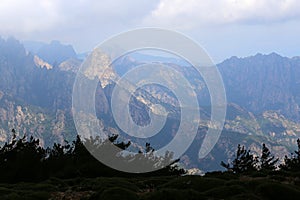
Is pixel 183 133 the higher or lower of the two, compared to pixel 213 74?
lower

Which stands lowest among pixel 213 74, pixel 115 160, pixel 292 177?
pixel 292 177

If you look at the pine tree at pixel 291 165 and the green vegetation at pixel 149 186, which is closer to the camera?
the green vegetation at pixel 149 186

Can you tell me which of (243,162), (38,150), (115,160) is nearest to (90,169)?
(115,160)

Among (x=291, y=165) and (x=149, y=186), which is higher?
(x=291, y=165)

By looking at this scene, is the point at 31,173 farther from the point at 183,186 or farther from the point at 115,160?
the point at 183,186

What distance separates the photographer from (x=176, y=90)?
3212 centimetres

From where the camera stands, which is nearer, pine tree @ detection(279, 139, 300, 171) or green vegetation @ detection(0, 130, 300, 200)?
green vegetation @ detection(0, 130, 300, 200)

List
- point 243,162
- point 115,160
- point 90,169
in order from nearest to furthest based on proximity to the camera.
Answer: point 90,169, point 115,160, point 243,162

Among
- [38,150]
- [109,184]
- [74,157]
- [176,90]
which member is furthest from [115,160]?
[109,184]

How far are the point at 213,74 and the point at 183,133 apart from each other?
518cm

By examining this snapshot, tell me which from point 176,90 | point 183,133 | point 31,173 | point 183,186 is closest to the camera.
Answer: point 183,186

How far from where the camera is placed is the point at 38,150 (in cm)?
5391

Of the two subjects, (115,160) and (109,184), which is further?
(115,160)

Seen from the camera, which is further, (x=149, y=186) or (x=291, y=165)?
(x=291, y=165)
